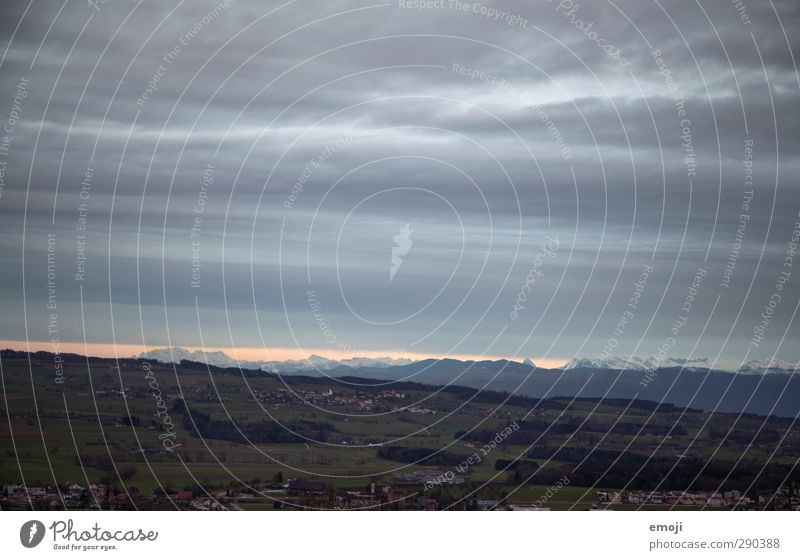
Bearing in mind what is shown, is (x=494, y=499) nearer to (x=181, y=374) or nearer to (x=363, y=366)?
(x=363, y=366)

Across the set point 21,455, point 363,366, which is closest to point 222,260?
point 363,366

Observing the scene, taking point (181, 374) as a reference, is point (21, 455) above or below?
below

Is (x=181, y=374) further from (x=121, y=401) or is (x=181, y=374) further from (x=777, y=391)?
(x=777, y=391)

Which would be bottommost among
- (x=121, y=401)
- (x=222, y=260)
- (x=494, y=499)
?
(x=494, y=499)
